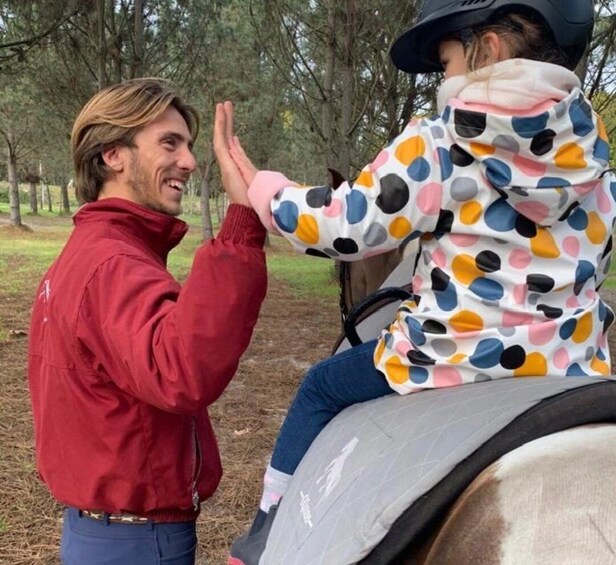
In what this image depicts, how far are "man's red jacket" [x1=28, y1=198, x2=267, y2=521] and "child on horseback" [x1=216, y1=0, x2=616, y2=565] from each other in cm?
26

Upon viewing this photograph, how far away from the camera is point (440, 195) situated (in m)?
1.49

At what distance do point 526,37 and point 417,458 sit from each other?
1044 mm

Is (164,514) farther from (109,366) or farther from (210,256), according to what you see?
(210,256)

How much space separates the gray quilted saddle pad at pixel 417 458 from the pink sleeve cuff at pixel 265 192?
1.75 feet

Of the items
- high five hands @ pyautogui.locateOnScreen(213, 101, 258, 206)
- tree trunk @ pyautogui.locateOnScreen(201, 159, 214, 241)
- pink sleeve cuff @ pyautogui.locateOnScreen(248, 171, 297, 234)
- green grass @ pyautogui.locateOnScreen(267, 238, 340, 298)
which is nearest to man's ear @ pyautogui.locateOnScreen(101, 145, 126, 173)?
high five hands @ pyautogui.locateOnScreen(213, 101, 258, 206)

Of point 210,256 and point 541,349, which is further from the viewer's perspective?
point 541,349

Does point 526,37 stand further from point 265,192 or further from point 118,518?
point 118,518

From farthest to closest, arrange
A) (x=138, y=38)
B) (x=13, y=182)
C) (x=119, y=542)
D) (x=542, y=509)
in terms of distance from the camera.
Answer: (x=13, y=182) < (x=138, y=38) < (x=119, y=542) < (x=542, y=509)

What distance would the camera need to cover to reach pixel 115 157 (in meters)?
1.81

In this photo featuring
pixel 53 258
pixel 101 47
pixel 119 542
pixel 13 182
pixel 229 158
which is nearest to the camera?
pixel 229 158

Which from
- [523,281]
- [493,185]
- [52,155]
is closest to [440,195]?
[493,185]

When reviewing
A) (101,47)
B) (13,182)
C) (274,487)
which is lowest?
(274,487)

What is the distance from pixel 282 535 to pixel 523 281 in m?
0.81

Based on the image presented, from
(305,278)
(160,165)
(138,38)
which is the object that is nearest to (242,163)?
(160,165)
